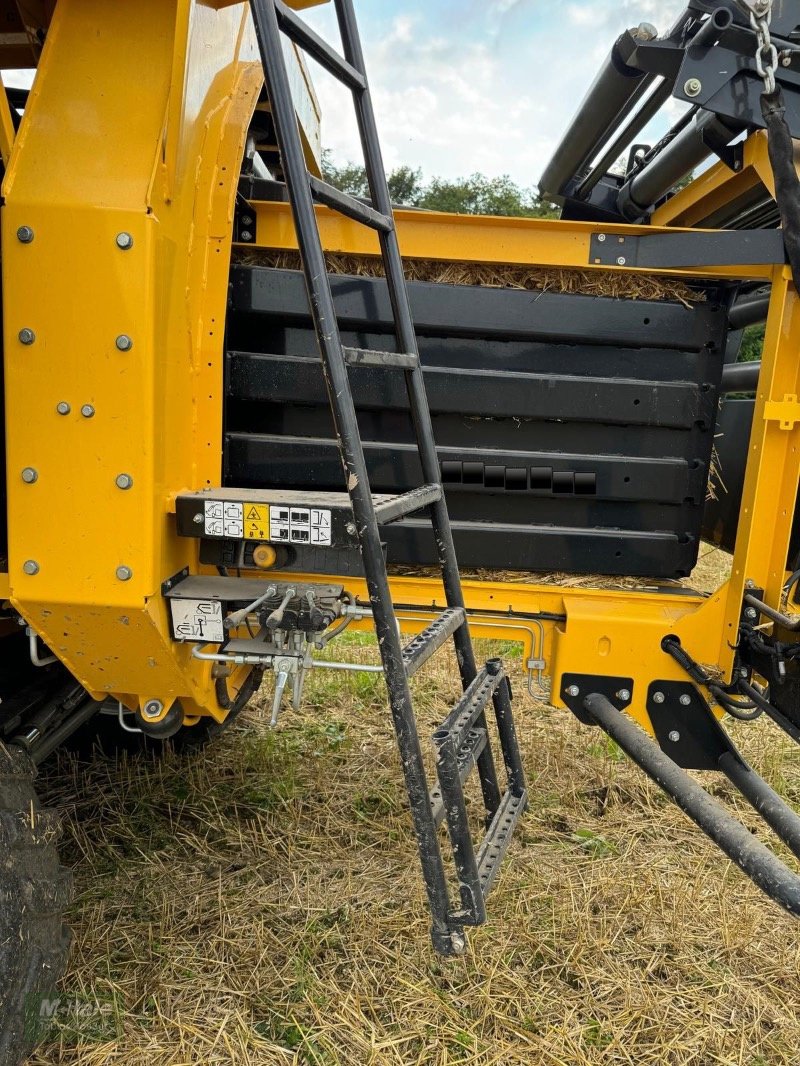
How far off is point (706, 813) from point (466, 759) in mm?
600

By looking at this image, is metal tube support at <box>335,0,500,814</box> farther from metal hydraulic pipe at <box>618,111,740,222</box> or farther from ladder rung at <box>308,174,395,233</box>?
metal hydraulic pipe at <box>618,111,740,222</box>

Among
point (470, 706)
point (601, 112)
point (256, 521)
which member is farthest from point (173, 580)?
point (601, 112)

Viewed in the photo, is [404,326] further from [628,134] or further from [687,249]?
[628,134]

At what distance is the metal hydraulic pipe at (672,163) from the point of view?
240 cm

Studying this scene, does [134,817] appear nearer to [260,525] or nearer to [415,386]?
[260,525]

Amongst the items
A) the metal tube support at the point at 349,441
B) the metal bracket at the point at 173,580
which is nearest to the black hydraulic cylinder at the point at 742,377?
the metal tube support at the point at 349,441

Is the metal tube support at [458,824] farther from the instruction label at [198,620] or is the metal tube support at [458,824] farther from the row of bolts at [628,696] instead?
the row of bolts at [628,696]

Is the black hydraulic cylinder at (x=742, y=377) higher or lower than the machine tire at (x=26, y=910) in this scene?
higher

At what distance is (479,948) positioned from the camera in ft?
8.36

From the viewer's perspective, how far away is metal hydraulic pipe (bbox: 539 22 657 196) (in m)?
2.56

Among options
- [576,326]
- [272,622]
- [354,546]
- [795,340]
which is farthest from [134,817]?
[795,340]

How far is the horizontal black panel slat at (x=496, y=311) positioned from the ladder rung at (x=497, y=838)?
138 centimetres

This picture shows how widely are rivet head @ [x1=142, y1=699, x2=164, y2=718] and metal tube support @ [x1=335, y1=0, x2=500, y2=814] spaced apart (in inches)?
30.9

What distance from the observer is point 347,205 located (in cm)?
197
